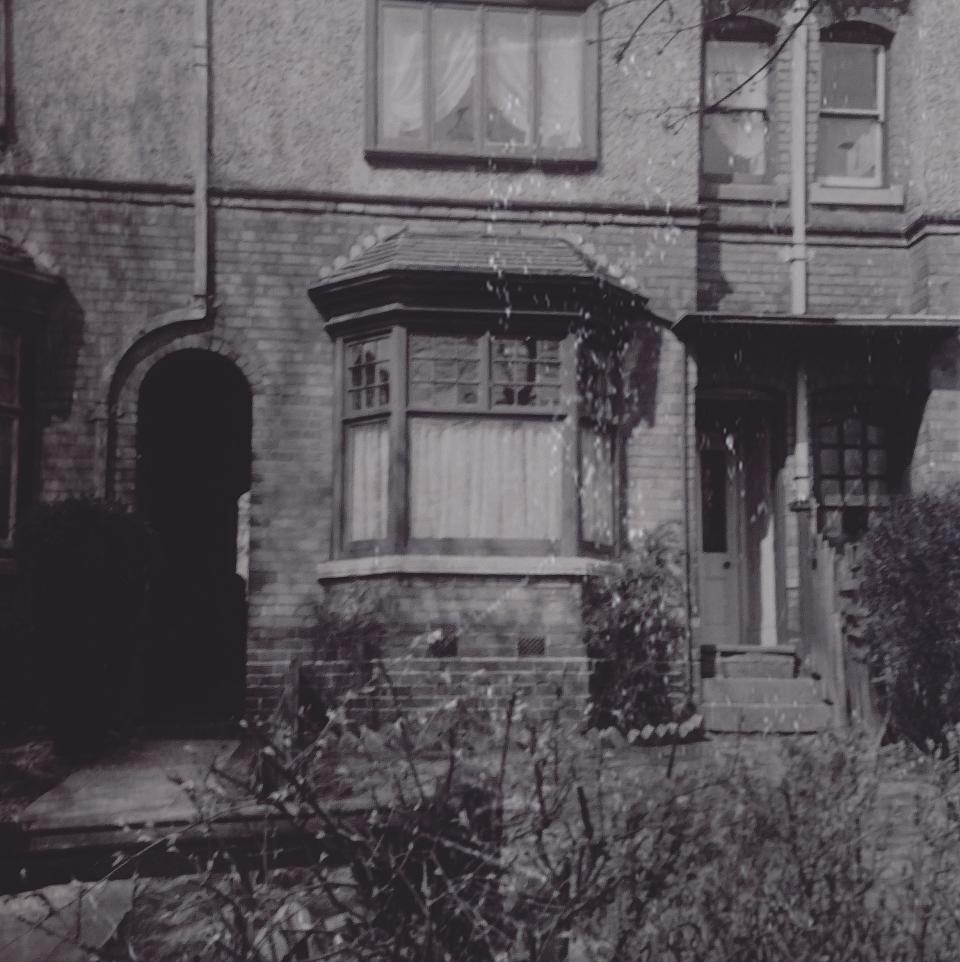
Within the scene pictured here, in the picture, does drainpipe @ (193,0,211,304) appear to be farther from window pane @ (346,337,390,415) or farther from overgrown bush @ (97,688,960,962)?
overgrown bush @ (97,688,960,962)

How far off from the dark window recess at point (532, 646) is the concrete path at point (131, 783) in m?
2.38

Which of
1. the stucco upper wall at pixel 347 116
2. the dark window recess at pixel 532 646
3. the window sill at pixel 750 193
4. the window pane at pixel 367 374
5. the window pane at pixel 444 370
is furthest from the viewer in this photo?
the window sill at pixel 750 193

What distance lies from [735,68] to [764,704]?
6.00 meters

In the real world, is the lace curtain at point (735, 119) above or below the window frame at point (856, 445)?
above

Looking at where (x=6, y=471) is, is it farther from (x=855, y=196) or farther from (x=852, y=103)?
(x=852, y=103)

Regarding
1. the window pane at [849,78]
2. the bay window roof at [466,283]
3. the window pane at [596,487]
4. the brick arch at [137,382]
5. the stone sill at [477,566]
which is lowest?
the stone sill at [477,566]

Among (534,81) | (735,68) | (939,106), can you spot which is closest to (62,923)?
(534,81)

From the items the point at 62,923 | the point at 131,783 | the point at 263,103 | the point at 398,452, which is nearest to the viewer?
the point at 62,923

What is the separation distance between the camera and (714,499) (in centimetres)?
1194

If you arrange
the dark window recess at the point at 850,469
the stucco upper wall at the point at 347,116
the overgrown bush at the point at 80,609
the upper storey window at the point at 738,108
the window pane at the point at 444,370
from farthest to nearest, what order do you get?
the dark window recess at the point at 850,469, the upper storey window at the point at 738,108, the stucco upper wall at the point at 347,116, the window pane at the point at 444,370, the overgrown bush at the point at 80,609

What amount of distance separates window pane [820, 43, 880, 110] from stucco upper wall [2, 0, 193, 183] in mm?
5974

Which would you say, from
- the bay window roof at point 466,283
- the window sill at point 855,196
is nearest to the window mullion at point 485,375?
the bay window roof at point 466,283

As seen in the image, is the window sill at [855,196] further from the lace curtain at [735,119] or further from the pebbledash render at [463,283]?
the lace curtain at [735,119]

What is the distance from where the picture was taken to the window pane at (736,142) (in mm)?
11578
